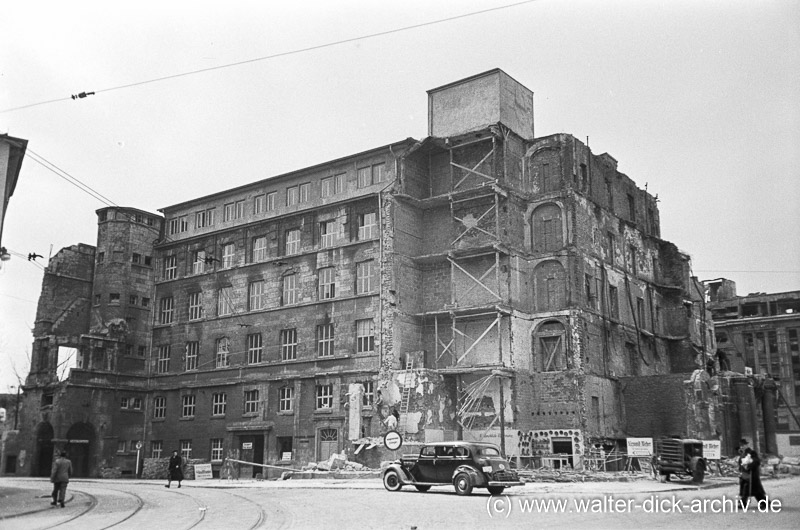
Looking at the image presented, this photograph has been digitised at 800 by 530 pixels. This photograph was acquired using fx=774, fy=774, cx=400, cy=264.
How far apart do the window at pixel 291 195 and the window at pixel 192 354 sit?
10.6 metres

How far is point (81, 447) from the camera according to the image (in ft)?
155

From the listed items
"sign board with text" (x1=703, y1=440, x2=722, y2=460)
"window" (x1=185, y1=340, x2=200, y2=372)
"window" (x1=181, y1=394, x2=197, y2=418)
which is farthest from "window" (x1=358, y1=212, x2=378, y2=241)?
"sign board with text" (x1=703, y1=440, x2=722, y2=460)

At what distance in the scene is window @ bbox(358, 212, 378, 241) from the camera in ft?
137

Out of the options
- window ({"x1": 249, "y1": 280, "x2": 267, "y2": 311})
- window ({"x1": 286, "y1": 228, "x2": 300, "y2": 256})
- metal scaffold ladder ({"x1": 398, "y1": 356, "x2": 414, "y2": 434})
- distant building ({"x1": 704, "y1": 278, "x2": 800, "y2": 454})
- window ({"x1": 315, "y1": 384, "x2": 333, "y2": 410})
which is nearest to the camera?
metal scaffold ladder ({"x1": 398, "y1": 356, "x2": 414, "y2": 434})

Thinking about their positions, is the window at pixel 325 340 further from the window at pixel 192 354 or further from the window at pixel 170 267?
the window at pixel 170 267

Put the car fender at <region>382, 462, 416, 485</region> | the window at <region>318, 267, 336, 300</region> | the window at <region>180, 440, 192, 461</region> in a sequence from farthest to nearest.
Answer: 1. the window at <region>180, 440, 192, 461</region>
2. the window at <region>318, 267, 336, 300</region>
3. the car fender at <region>382, 462, 416, 485</region>

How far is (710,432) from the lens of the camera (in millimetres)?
39406

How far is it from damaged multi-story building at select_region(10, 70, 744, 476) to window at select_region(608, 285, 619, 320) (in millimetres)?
114

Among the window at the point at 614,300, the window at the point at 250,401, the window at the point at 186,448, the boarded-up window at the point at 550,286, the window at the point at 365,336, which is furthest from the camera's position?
the window at the point at 186,448

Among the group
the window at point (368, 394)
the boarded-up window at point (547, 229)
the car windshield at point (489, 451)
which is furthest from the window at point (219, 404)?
the car windshield at point (489, 451)

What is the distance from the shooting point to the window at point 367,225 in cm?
4166

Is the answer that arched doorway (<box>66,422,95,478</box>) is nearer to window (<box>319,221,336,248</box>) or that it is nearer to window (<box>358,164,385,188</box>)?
window (<box>319,221,336,248</box>)

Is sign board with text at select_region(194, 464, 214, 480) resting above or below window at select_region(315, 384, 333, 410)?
below

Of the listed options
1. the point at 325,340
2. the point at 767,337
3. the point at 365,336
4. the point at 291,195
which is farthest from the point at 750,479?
the point at 767,337
